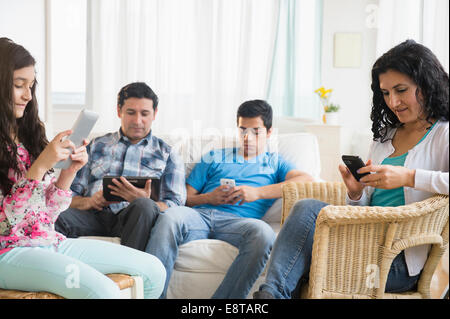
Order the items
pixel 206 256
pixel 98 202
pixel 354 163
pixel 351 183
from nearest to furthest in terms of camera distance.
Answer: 1. pixel 354 163
2. pixel 351 183
3. pixel 206 256
4. pixel 98 202

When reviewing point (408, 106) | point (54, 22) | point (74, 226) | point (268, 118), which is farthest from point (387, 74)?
point (54, 22)

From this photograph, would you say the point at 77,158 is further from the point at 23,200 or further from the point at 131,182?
the point at 131,182

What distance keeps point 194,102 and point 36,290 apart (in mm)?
1072

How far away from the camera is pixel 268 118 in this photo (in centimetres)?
190

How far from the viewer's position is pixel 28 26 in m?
1.80

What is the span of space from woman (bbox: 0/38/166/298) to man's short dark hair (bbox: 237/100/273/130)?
0.79 m

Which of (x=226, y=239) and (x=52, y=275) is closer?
(x=52, y=275)

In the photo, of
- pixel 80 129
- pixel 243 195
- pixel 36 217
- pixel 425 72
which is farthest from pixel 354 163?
pixel 36 217

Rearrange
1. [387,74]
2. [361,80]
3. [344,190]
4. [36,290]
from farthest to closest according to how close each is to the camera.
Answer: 1. [361,80]
2. [344,190]
3. [387,74]
4. [36,290]

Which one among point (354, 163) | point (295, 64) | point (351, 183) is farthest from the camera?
point (295, 64)

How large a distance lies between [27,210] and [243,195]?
856mm

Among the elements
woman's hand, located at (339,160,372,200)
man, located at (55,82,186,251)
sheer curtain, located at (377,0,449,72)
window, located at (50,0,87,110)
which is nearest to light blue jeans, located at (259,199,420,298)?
woman's hand, located at (339,160,372,200)
